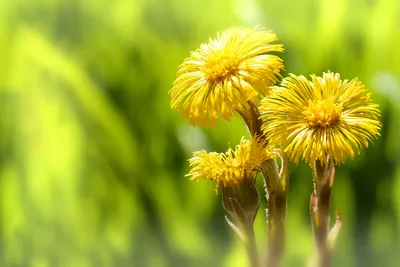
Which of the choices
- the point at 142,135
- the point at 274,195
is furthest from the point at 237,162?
the point at 142,135

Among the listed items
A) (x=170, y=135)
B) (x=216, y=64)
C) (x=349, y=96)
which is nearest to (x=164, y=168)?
(x=170, y=135)

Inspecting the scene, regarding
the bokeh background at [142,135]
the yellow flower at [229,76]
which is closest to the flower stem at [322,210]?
the bokeh background at [142,135]

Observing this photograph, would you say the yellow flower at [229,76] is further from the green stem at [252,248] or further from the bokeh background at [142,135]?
the green stem at [252,248]

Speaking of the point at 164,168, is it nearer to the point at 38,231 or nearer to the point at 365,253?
the point at 38,231

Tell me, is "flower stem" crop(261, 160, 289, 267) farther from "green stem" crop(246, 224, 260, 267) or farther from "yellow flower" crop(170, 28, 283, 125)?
"yellow flower" crop(170, 28, 283, 125)

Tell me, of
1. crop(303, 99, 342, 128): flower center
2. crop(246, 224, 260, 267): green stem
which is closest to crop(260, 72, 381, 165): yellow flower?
crop(303, 99, 342, 128): flower center

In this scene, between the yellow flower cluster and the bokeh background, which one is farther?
the bokeh background

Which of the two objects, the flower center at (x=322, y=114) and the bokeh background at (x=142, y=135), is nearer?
the flower center at (x=322, y=114)
